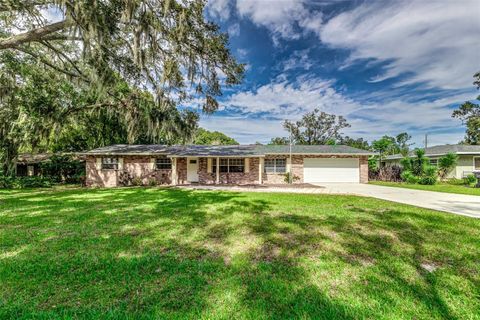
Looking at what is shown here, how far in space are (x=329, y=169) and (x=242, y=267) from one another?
15.0 metres

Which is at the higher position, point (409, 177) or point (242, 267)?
point (409, 177)

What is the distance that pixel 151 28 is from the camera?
7.06 metres

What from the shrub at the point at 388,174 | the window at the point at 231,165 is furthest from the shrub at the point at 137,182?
the shrub at the point at 388,174

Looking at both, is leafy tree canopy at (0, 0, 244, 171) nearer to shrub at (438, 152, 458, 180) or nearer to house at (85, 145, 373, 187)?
house at (85, 145, 373, 187)

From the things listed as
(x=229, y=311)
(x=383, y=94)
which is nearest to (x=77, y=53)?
(x=229, y=311)

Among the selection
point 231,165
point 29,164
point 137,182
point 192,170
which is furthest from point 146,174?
point 29,164

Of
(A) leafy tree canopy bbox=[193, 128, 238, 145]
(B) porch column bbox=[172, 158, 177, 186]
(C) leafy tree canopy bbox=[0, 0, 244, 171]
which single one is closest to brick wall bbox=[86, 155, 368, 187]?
(B) porch column bbox=[172, 158, 177, 186]

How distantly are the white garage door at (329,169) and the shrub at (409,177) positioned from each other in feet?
10.9

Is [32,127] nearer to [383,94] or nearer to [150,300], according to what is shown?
[150,300]

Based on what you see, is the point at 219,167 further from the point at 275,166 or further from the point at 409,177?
the point at 409,177

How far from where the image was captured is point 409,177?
15.9 metres

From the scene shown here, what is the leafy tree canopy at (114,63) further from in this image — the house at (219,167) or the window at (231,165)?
the window at (231,165)

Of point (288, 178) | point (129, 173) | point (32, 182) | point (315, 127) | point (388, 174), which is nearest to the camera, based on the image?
point (32, 182)

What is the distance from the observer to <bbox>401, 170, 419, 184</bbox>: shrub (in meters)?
15.6
